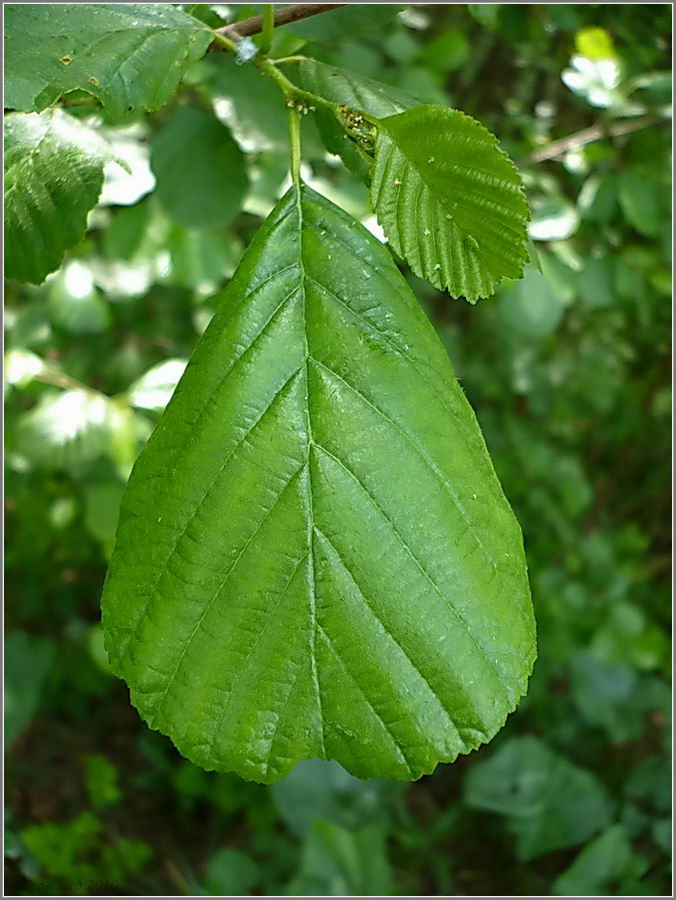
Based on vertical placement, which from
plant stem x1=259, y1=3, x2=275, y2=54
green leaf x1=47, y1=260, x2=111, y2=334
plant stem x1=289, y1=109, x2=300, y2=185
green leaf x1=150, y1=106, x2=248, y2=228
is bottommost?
green leaf x1=47, y1=260, x2=111, y2=334

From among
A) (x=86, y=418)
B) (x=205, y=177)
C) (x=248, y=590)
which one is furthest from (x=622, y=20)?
(x=248, y=590)

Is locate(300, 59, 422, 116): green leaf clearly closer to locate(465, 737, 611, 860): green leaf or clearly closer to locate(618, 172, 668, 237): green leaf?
locate(618, 172, 668, 237): green leaf

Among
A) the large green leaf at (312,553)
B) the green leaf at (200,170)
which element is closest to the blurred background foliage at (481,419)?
the green leaf at (200,170)

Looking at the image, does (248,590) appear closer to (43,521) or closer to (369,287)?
(369,287)

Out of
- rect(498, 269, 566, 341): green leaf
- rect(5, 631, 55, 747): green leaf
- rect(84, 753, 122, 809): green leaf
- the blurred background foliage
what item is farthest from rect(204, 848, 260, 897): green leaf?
rect(498, 269, 566, 341): green leaf

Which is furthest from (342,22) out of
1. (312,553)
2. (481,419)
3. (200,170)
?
(481,419)

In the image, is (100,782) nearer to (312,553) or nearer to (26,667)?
(26,667)

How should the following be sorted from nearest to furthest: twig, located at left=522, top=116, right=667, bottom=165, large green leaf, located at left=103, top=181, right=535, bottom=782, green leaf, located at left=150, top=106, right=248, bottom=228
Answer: large green leaf, located at left=103, top=181, right=535, bottom=782 → green leaf, located at left=150, top=106, right=248, bottom=228 → twig, located at left=522, top=116, right=667, bottom=165
